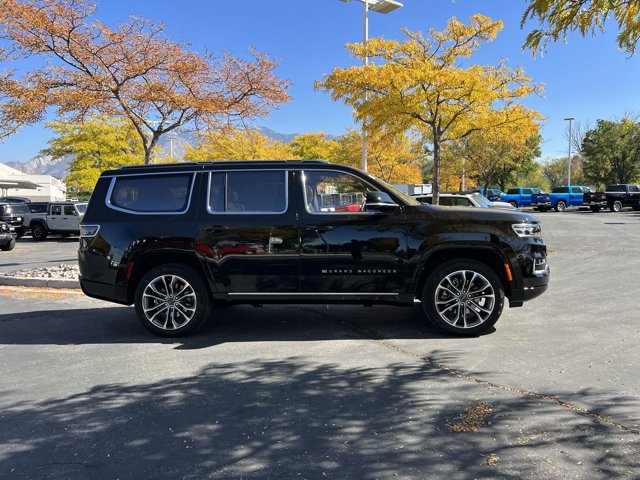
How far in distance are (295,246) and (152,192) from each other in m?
1.87

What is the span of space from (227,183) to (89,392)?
2.64m

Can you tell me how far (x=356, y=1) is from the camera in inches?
617

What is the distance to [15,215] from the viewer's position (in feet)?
69.9

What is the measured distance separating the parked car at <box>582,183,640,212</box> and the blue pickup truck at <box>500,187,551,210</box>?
12.8 ft

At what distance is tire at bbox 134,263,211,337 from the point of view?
556cm

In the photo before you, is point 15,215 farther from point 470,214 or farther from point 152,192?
point 470,214

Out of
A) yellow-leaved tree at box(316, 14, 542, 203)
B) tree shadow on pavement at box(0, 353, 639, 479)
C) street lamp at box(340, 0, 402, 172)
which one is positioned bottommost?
tree shadow on pavement at box(0, 353, 639, 479)

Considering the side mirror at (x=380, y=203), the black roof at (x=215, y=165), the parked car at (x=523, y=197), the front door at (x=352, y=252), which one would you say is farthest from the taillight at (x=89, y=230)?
the parked car at (x=523, y=197)

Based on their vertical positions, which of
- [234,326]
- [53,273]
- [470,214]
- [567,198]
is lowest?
[234,326]

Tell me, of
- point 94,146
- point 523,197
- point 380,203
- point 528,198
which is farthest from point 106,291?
point 523,197

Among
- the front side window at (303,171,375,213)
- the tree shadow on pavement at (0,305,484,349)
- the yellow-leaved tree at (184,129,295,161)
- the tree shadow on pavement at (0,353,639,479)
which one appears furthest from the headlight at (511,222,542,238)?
the yellow-leaved tree at (184,129,295,161)

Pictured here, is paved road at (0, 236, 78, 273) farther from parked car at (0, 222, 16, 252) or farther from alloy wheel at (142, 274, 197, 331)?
alloy wheel at (142, 274, 197, 331)

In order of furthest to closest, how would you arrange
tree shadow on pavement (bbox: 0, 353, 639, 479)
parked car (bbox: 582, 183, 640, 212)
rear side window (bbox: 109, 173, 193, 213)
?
parked car (bbox: 582, 183, 640, 212)
rear side window (bbox: 109, 173, 193, 213)
tree shadow on pavement (bbox: 0, 353, 639, 479)

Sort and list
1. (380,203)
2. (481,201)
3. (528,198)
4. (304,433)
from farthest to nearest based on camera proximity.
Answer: (528,198) → (481,201) → (380,203) → (304,433)
